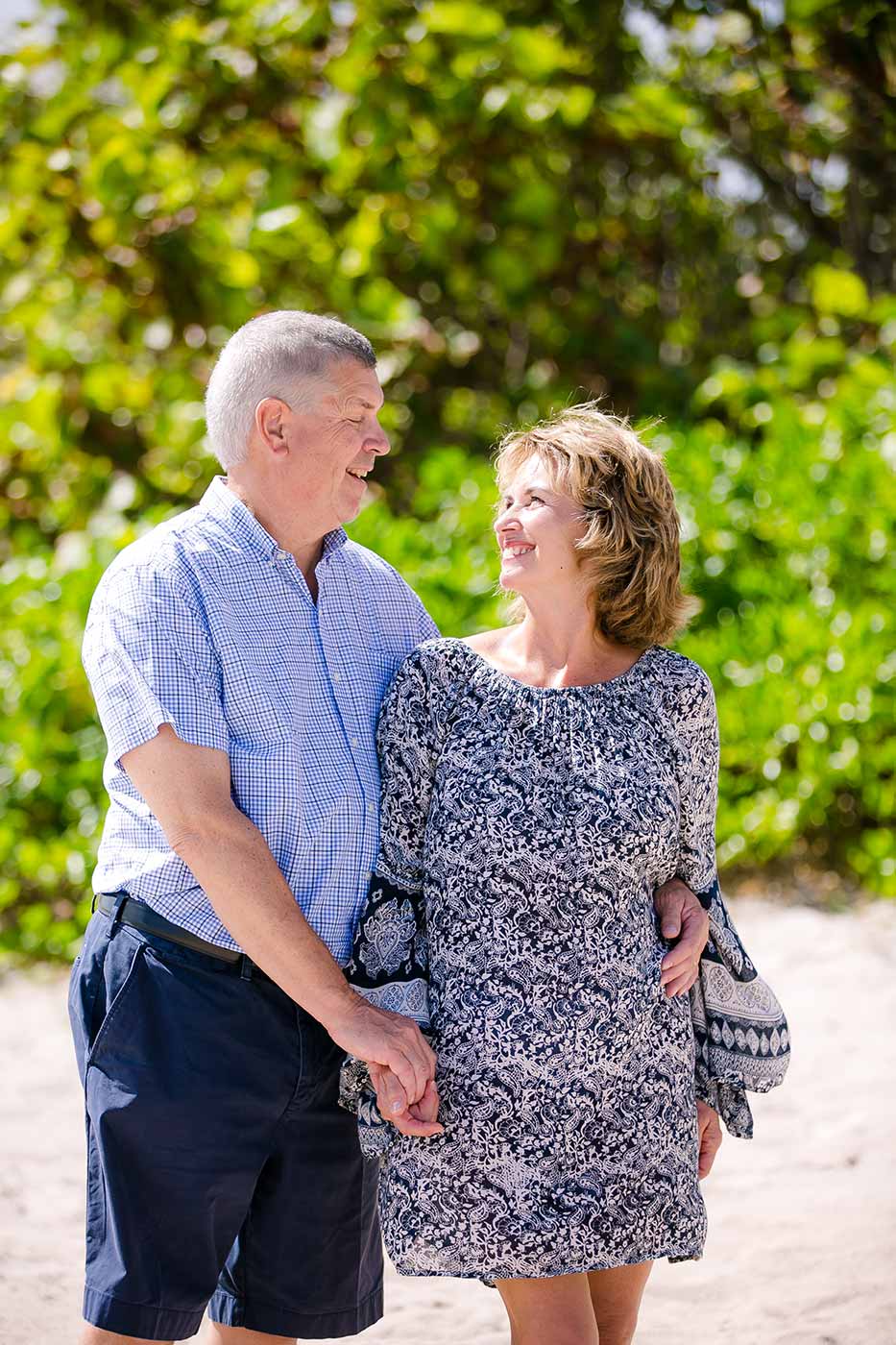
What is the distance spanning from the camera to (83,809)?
17.0 feet

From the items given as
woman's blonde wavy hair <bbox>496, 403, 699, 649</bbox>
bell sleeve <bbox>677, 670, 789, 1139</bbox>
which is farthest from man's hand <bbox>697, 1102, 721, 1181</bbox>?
woman's blonde wavy hair <bbox>496, 403, 699, 649</bbox>

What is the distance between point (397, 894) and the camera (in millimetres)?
2172

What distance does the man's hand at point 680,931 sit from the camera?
7.26 feet

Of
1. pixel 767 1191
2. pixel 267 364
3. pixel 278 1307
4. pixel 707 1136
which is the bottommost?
pixel 767 1191

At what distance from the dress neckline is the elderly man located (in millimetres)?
180

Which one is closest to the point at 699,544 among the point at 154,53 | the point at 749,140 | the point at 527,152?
the point at 527,152

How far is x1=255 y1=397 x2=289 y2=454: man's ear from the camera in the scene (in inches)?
83.7

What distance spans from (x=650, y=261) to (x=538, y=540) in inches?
212

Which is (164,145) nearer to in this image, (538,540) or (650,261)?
(650,261)

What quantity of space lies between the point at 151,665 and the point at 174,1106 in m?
0.63

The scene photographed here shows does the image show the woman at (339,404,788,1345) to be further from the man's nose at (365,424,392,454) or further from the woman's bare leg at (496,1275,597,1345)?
the man's nose at (365,424,392,454)

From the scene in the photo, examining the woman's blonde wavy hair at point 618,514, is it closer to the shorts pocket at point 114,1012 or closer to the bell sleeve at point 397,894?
the bell sleeve at point 397,894

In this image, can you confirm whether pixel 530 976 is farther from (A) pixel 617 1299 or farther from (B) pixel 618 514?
(B) pixel 618 514

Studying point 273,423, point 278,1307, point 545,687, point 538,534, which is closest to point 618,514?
point 538,534
